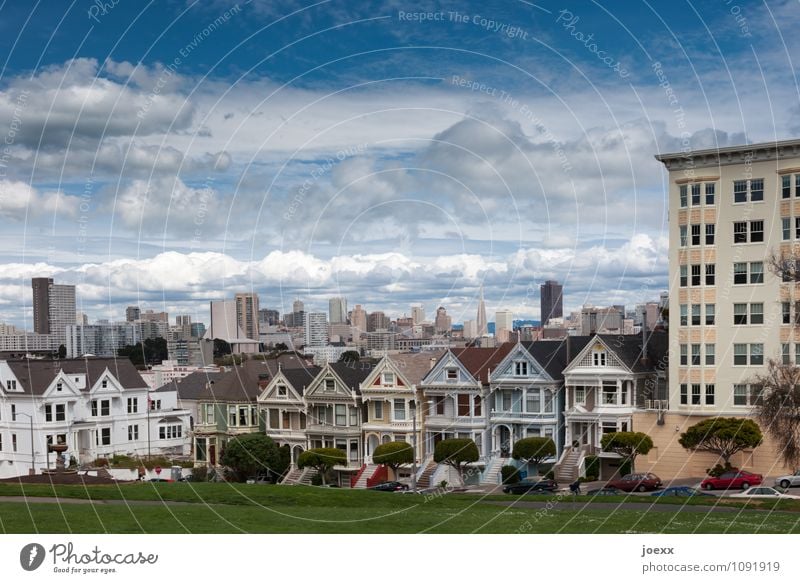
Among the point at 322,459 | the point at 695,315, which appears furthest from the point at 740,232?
the point at 322,459

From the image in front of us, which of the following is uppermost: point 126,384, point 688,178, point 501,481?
point 688,178

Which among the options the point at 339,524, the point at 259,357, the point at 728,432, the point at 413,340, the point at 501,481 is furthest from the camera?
the point at 259,357

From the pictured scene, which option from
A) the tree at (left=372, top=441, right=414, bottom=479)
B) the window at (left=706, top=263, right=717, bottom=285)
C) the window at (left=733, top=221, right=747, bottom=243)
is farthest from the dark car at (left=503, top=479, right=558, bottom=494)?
the window at (left=733, top=221, right=747, bottom=243)

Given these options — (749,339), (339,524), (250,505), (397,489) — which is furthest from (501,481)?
(339,524)

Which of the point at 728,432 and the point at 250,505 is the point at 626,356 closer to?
the point at 728,432

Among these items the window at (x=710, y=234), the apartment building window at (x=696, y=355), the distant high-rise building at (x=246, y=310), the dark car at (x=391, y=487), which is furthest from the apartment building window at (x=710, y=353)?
the distant high-rise building at (x=246, y=310)

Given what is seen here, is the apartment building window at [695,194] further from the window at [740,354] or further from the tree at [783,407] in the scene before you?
the tree at [783,407]
